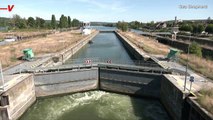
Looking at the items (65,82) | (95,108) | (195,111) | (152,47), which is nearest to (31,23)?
(152,47)

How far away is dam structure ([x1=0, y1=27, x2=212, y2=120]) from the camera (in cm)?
1516

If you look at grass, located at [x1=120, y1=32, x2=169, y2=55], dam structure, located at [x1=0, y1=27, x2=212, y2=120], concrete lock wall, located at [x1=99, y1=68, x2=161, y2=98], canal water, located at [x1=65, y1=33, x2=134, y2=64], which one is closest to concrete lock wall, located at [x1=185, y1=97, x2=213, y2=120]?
dam structure, located at [x1=0, y1=27, x2=212, y2=120]

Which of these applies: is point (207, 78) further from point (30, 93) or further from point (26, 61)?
point (26, 61)

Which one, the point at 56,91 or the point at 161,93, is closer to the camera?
the point at 161,93

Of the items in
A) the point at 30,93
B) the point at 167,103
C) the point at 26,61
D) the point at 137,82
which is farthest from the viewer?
the point at 26,61

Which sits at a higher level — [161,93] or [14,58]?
[14,58]

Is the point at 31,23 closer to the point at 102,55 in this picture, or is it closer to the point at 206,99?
the point at 102,55

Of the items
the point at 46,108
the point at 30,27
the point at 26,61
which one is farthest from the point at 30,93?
the point at 30,27

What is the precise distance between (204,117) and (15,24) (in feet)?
374

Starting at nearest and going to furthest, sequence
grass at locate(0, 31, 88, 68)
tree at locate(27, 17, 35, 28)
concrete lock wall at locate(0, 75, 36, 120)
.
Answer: concrete lock wall at locate(0, 75, 36, 120), grass at locate(0, 31, 88, 68), tree at locate(27, 17, 35, 28)

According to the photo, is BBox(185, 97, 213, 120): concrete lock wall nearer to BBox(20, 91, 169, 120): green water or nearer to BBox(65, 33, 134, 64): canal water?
BBox(20, 91, 169, 120): green water

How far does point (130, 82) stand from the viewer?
1995cm

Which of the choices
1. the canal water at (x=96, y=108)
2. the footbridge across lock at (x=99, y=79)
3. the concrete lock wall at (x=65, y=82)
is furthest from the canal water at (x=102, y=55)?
the canal water at (x=96, y=108)

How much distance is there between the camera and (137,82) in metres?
19.7
